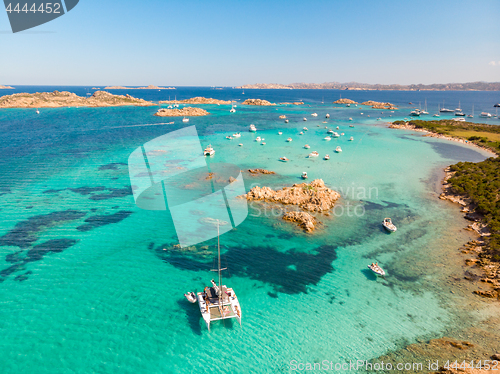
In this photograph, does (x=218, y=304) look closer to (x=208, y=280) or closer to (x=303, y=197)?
(x=208, y=280)

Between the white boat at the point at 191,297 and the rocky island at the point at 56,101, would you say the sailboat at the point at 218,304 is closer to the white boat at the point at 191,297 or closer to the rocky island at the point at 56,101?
the white boat at the point at 191,297

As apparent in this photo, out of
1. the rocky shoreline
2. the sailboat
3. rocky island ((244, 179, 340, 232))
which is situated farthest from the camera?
the rocky shoreline

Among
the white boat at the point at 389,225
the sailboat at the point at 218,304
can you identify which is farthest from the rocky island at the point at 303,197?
the sailboat at the point at 218,304

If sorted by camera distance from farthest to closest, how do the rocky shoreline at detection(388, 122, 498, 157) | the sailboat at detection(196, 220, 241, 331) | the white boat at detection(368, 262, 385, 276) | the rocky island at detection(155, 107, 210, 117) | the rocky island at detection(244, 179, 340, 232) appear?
the rocky island at detection(155, 107, 210, 117) → the rocky shoreline at detection(388, 122, 498, 157) → the rocky island at detection(244, 179, 340, 232) → the white boat at detection(368, 262, 385, 276) → the sailboat at detection(196, 220, 241, 331)

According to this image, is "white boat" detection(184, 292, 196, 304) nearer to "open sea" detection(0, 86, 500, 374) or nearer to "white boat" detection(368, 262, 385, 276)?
"open sea" detection(0, 86, 500, 374)

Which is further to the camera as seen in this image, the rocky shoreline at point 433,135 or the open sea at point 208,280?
the rocky shoreline at point 433,135

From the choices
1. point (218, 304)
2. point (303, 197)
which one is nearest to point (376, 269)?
point (218, 304)

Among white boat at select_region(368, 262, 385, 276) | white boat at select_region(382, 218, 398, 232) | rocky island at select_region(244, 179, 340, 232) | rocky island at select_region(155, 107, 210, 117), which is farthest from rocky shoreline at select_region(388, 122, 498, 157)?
rocky island at select_region(155, 107, 210, 117)
